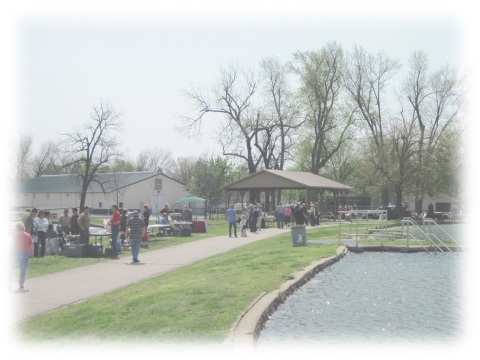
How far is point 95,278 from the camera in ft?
51.3

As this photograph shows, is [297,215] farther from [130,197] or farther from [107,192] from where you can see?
[130,197]

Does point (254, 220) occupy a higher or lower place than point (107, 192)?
lower

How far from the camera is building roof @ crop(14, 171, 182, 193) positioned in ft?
231

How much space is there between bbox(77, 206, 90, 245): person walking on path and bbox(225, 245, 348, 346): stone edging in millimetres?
8560

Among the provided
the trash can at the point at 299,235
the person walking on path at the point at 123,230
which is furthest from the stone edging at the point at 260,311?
the person walking on path at the point at 123,230

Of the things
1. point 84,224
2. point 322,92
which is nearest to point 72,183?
point 322,92

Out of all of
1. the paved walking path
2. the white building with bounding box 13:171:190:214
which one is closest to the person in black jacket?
the paved walking path

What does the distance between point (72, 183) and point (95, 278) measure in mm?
60524

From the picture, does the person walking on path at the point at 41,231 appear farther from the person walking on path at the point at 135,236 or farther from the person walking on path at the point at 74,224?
the person walking on path at the point at 135,236

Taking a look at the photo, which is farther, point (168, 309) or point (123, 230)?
point (123, 230)

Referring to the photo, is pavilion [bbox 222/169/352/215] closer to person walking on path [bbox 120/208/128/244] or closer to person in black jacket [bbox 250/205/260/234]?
person in black jacket [bbox 250/205/260/234]

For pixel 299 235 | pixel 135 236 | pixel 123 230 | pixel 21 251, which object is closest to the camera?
pixel 21 251

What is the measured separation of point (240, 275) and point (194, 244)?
11699mm

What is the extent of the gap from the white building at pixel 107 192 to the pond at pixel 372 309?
2068 inches
